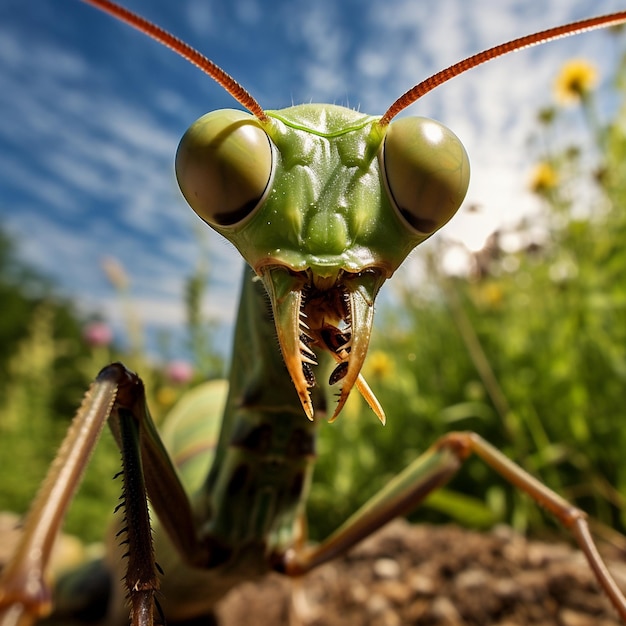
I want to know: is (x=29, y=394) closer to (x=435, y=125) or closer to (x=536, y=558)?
(x=536, y=558)

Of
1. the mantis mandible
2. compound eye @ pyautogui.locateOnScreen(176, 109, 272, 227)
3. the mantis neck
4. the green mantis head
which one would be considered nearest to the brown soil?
the mantis neck

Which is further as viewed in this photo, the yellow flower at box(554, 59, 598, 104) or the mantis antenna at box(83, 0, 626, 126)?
the yellow flower at box(554, 59, 598, 104)

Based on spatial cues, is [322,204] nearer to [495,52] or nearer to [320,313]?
[320,313]

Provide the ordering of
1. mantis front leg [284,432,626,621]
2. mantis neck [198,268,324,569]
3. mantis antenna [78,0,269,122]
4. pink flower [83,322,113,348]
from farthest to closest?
pink flower [83,322,113,348]
mantis front leg [284,432,626,621]
mantis neck [198,268,324,569]
mantis antenna [78,0,269,122]

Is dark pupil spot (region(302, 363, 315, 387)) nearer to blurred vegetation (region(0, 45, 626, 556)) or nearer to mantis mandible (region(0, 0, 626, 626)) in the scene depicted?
mantis mandible (region(0, 0, 626, 626))

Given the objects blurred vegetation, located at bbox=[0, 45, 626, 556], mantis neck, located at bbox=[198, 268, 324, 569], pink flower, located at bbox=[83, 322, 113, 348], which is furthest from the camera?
pink flower, located at bbox=[83, 322, 113, 348]

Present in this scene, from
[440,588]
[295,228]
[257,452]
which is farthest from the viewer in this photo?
[440,588]

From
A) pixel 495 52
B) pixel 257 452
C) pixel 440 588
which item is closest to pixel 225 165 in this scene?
pixel 495 52

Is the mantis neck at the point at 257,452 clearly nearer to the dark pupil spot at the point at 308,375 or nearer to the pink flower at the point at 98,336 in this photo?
the dark pupil spot at the point at 308,375

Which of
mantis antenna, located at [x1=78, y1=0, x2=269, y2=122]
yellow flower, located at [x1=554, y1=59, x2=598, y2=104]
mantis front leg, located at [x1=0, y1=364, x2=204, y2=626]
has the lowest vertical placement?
mantis front leg, located at [x1=0, y1=364, x2=204, y2=626]
